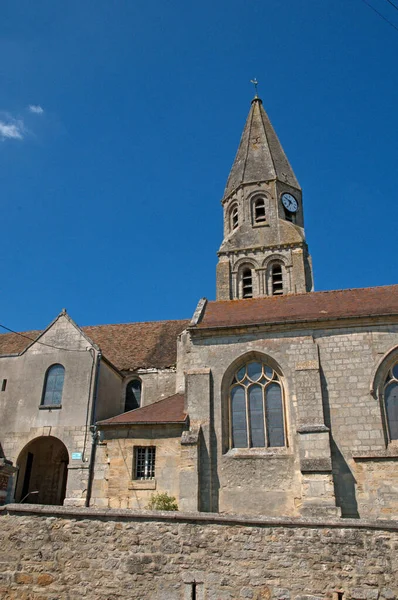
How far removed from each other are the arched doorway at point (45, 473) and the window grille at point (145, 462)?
4.60m

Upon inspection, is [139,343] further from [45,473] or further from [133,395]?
[45,473]

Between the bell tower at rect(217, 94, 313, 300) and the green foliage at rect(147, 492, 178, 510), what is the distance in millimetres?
16502

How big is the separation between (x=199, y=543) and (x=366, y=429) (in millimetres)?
A: 8822

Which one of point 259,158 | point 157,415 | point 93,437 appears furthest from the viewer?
point 259,158

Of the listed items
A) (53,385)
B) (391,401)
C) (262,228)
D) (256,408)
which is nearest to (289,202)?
(262,228)

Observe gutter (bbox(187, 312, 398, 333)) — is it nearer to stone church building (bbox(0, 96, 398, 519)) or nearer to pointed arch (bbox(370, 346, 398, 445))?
stone church building (bbox(0, 96, 398, 519))

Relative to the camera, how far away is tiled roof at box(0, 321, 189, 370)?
74.2 feet

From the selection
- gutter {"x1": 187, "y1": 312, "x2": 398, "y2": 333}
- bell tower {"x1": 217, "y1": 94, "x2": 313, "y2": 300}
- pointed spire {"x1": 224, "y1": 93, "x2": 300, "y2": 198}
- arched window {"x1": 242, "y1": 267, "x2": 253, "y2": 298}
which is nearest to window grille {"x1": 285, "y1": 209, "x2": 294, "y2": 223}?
bell tower {"x1": 217, "y1": 94, "x2": 313, "y2": 300}

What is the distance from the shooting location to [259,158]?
3531 cm

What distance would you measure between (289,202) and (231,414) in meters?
20.7

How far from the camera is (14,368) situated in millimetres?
20125

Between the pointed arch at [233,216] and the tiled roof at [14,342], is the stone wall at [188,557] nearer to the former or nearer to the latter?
the tiled roof at [14,342]

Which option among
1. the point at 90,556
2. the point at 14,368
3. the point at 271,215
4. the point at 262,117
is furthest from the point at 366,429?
the point at 262,117

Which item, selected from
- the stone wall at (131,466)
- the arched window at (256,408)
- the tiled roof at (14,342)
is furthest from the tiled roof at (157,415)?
the tiled roof at (14,342)
